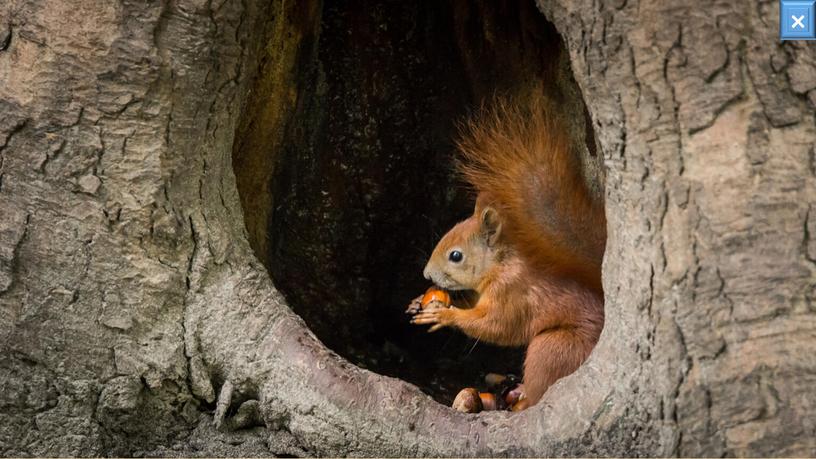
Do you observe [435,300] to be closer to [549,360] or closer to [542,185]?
[549,360]

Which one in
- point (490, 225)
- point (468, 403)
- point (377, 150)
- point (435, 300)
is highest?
point (377, 150)

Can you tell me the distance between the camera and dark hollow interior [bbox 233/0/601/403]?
3758 millimetres

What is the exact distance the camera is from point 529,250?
3506mm

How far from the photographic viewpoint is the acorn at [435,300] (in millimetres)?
3721

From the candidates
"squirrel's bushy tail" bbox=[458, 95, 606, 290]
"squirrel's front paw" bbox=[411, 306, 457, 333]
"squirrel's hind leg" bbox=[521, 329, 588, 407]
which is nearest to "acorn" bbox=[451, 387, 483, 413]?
"squirrel's hind leg" bbox=[521, 329, 588, 407]

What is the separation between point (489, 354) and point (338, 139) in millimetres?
1095

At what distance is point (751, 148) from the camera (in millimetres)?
2271

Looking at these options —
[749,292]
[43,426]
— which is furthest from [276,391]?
[749,292]

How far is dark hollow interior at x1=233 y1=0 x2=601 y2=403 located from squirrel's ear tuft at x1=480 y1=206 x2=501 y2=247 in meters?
0.41

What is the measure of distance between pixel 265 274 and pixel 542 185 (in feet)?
2.93

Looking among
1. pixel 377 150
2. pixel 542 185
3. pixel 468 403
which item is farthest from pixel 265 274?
pixel 377 150

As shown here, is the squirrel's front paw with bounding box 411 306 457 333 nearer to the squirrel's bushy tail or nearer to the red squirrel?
the red squirrel

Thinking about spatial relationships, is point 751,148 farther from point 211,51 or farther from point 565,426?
point 211,51

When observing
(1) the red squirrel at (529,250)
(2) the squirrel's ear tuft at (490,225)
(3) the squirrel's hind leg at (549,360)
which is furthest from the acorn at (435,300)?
(3) the squirrel's hind leg at (549,360)
